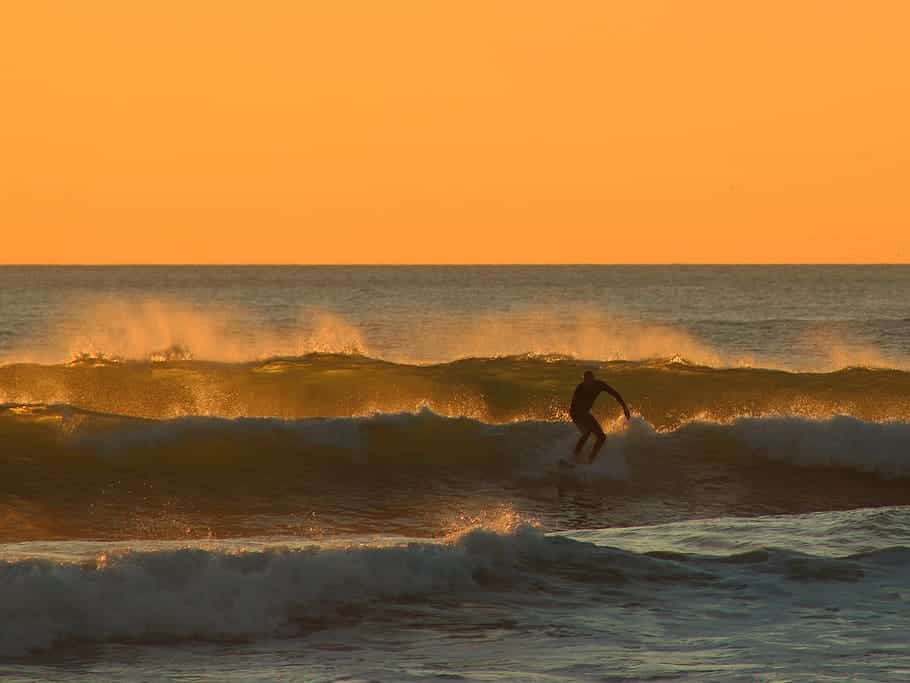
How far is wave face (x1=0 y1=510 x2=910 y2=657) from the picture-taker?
13.2 meters

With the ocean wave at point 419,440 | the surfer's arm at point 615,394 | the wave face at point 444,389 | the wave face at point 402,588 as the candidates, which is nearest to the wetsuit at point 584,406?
the surfer's arm at point 615,394

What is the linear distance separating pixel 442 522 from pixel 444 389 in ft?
43.4

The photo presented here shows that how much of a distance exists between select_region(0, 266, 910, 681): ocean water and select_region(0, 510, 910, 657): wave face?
33 mm

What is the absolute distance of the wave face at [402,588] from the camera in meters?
13.2

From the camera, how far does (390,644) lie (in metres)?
12.7

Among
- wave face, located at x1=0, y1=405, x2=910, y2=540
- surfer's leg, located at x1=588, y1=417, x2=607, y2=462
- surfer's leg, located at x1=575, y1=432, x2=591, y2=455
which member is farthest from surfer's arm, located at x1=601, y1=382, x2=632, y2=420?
wave face, located at x1=0, y1=405, x2=910, y2=540

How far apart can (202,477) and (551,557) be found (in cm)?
900

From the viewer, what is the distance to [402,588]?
→ 1447cm

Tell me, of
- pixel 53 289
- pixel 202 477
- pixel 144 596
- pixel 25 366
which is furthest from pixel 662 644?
pixel 53 289

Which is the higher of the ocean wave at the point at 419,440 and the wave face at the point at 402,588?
the ocean wave at the point at 419,440

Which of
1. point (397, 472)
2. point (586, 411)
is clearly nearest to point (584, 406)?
point (586, 411)

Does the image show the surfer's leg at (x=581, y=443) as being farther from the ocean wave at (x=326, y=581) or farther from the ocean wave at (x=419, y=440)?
the ocean wave at (x=326, y=581)

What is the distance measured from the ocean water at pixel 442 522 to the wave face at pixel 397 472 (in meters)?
0.07

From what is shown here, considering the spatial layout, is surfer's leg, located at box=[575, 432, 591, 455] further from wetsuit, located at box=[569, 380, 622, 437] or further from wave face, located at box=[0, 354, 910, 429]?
wave face, located at box=[0, 354, 910, 429]
